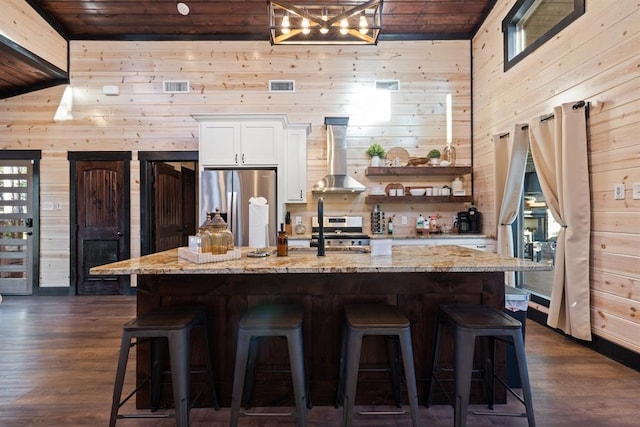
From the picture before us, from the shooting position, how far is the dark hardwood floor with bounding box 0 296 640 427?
77.7 inches

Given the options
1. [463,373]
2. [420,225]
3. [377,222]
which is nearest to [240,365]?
[463,373]

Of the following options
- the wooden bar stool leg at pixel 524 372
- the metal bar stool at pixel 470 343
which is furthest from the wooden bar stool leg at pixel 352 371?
the wooden bar stool leg at pixel 524 372

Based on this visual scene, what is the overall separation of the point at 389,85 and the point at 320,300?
13.2ft

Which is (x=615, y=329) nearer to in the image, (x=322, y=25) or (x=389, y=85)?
(x=322, y=25)

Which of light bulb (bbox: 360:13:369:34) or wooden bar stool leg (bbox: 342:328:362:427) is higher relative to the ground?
light bulb (bbox: 360:13:369:34)

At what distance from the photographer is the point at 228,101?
503 centimetres

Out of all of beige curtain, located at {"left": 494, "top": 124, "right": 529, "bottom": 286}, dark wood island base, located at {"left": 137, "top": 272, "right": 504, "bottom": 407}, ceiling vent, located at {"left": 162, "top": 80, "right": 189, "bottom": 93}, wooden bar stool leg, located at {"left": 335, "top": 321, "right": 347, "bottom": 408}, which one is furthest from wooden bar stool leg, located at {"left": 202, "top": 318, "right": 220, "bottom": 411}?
ceiling vent, located at {"left": 162, "top": 80, "right": 189, "bottom": 93}

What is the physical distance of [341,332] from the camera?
82.0 inches

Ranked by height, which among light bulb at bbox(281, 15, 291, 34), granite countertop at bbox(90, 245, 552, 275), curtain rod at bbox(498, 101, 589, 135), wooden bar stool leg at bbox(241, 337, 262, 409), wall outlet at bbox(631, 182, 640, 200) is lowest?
wooden bar stool leg at bbox(241, 337, 262, 409)

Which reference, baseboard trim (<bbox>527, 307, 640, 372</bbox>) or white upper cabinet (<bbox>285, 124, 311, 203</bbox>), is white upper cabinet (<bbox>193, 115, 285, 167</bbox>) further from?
baseboard trim (<bbox>527, 307, 640, 372</bbox>)

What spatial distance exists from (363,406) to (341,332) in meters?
0.48

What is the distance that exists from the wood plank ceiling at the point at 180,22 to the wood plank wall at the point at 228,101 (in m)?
0.13

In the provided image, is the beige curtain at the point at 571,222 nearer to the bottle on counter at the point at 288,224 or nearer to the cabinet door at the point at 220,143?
the bottle on counter at the point at 288,224

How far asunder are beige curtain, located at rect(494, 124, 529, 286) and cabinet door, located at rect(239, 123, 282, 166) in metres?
2.83
